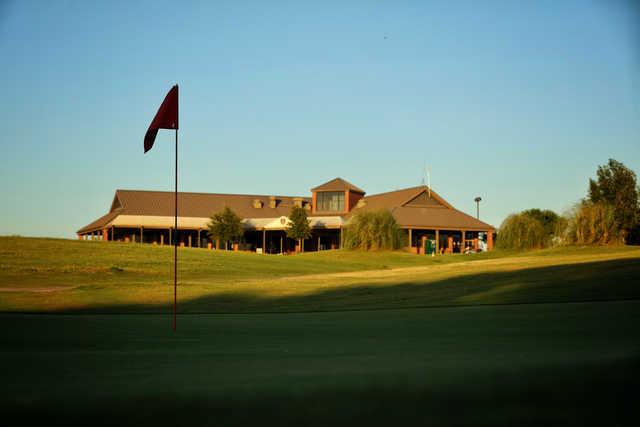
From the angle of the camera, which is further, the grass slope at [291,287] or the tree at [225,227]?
the tree at [225,227]

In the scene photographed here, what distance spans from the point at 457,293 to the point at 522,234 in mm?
23012

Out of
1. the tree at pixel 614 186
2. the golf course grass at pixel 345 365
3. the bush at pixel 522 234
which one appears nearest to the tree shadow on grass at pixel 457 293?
the golf course grass at pixel 345 365

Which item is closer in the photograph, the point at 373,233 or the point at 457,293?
the point at 457,293

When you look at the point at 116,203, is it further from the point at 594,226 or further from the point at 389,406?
the point at 389,406

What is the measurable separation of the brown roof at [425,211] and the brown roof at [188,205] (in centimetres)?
1318

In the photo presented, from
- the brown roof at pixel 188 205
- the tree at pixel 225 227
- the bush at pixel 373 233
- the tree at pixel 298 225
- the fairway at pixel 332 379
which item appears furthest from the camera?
the brown roof at pixel 188 205

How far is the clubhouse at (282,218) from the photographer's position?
6097 centimetres

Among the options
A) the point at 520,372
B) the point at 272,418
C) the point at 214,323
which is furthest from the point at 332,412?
the point at 214,323

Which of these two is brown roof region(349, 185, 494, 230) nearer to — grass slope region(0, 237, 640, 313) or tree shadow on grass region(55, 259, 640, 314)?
grass slope region(0, 237, 640, 313)

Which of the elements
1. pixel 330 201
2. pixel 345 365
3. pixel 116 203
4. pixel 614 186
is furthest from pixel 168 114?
pixel 116 203

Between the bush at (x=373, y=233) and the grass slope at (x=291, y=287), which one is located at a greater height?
the bush at (x=373, y=233)

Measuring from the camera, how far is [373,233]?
45.1 meters

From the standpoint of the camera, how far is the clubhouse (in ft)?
200

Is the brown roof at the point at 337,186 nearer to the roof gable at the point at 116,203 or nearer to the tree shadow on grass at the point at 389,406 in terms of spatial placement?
the roof gable at the point at 116,203
